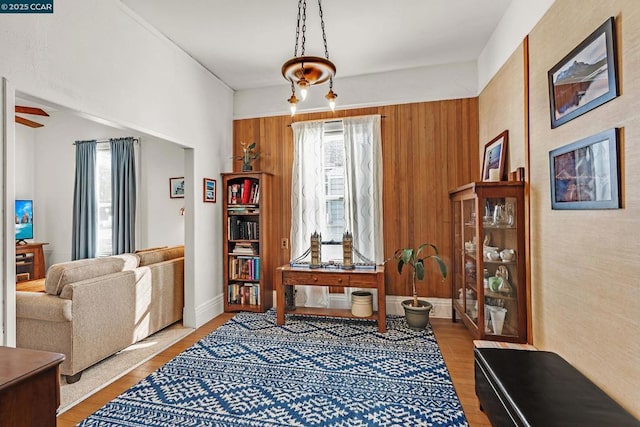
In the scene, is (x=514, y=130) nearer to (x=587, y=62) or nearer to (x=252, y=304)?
(x=587, y=62)

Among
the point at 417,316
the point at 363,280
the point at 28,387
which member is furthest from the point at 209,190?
the point at 28,387

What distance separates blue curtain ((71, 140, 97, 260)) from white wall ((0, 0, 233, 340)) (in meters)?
2.46

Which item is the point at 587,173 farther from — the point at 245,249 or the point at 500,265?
the point at 245,249

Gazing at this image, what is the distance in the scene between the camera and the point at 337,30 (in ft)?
10.3

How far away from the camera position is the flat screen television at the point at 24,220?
16.6ft

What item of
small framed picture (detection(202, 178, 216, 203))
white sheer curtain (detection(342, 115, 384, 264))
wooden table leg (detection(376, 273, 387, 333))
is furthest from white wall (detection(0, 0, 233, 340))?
wooden table leg (detection(376, 273, 387, 333))

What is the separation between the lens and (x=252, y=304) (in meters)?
4.18

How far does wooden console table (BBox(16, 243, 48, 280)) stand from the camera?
4.96 meters

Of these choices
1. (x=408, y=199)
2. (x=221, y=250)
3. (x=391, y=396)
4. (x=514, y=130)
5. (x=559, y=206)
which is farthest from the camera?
(x=221, y=250)

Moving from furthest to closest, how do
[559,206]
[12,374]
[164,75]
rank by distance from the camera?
[164,75], [559,206], [12,374]

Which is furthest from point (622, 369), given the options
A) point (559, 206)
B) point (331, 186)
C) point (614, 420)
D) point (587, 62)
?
point (331, 186)

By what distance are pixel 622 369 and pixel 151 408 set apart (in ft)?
8.72

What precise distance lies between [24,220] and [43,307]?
12.6ft

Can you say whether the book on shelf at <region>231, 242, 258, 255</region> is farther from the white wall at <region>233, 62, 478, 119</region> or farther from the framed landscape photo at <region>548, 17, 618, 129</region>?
the framed landscape photo at <region>548, 17, 618, 129</region>
